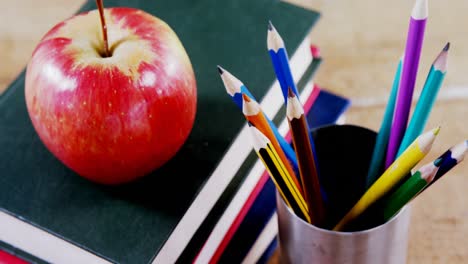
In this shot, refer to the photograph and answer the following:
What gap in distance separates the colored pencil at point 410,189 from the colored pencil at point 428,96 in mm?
34

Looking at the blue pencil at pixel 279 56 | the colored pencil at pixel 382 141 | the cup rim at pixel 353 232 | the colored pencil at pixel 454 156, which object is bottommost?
the cup rim at pixel 353 232

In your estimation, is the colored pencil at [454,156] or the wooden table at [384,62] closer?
the colored pencil at [454,156]

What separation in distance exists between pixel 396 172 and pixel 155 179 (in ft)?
0.60

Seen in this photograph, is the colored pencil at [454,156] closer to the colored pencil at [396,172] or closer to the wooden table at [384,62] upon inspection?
the colored pencil at [396,172]

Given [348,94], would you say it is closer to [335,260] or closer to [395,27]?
[395,27]

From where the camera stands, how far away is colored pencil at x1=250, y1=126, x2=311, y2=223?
426mm

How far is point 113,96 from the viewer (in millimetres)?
488

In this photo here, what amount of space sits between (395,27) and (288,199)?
335 millimetres

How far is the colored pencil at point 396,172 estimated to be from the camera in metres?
0.41

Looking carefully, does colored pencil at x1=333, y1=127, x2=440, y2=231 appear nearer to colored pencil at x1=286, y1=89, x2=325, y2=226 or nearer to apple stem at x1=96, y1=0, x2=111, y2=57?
colored pencil at x1=286, y1=89, x2=325, y2=226

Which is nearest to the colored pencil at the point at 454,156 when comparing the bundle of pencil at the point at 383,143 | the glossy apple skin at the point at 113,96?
the bundle of pencil at the point at 383,143

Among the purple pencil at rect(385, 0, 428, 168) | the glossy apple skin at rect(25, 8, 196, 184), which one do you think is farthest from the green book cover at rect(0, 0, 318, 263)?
the purple pencil at rect(385, 0, 428, 168)

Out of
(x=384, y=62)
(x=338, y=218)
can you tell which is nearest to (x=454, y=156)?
(x=338, y=218)

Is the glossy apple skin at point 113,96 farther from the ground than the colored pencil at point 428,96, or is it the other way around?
the colored pencil at point 428,96
